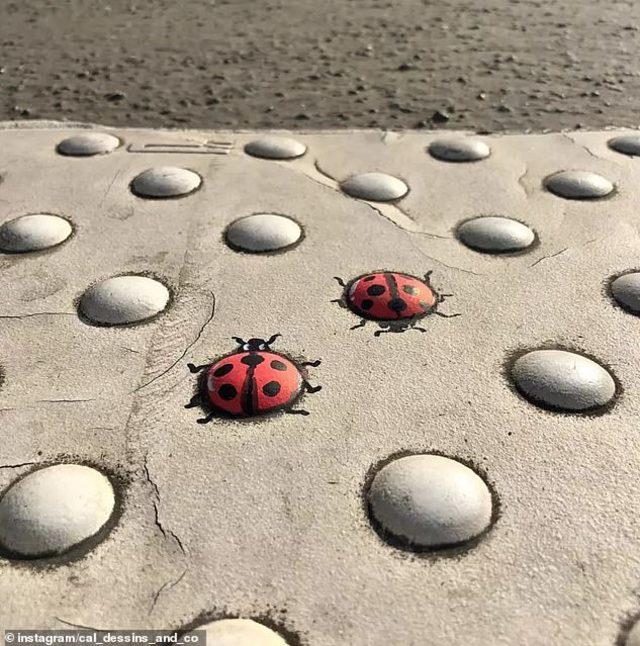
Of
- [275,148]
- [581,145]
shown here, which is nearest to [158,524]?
[275,148]

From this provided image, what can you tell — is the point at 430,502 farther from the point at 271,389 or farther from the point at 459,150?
the point at 459,150

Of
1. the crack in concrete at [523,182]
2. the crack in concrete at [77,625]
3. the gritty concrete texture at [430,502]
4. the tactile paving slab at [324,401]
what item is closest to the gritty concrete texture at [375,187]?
the tactile paving slab at [324,401]

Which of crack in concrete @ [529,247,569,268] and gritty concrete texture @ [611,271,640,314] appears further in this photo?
crack in concrete @ [529,247,569,268]

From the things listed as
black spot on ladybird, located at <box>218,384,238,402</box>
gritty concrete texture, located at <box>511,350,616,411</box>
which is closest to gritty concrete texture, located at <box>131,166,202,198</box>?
black spot on ladybird, located at <box>218,384,238,402</box>

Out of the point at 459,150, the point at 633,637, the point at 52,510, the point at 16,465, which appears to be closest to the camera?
the point at 633,637

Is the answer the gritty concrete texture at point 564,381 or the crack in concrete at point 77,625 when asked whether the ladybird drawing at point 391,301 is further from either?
the crack in concrete at point 77,625

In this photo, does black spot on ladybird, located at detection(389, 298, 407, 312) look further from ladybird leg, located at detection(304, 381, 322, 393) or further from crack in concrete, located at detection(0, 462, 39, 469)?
crack in concrete, located at detection(0, 462, 39, 469)
